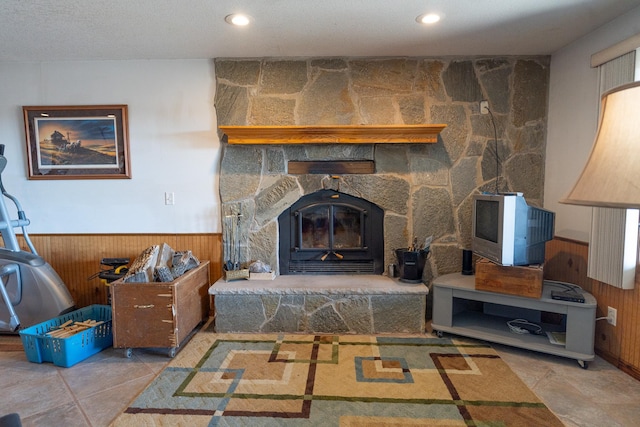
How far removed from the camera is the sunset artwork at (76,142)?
9.79 ft

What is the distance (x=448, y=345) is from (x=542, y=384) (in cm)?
60

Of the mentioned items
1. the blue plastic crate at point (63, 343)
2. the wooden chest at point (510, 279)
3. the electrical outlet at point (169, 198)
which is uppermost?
the electrical outlet at point (169, 198)

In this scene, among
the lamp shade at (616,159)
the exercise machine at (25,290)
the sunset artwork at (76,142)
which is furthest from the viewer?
the sunset artwork at (76,142)

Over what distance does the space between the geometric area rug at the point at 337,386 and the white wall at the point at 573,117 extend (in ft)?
3.92

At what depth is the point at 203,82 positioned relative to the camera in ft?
9.63

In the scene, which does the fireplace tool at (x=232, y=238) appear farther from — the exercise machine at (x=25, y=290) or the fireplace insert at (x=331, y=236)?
the exercise machine at (x=25, y=290)

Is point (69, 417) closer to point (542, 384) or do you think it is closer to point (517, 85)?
point (542, 384)

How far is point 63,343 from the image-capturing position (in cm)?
222

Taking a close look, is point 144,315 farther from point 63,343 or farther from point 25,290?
point 25,290

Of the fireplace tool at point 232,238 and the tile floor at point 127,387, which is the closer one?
the tile floor at point 127,387

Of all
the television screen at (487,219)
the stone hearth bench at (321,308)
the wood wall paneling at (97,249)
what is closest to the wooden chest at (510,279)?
the television screen at (487,219)

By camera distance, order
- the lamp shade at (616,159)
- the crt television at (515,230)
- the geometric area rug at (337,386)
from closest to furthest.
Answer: the lamp shade at (616,159)
the geometric area rug at (337,386)
the crt television at (515,230)

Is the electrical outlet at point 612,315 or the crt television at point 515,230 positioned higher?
the crt television at point 515,230

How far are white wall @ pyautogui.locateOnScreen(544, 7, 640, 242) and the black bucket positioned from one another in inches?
44.1
